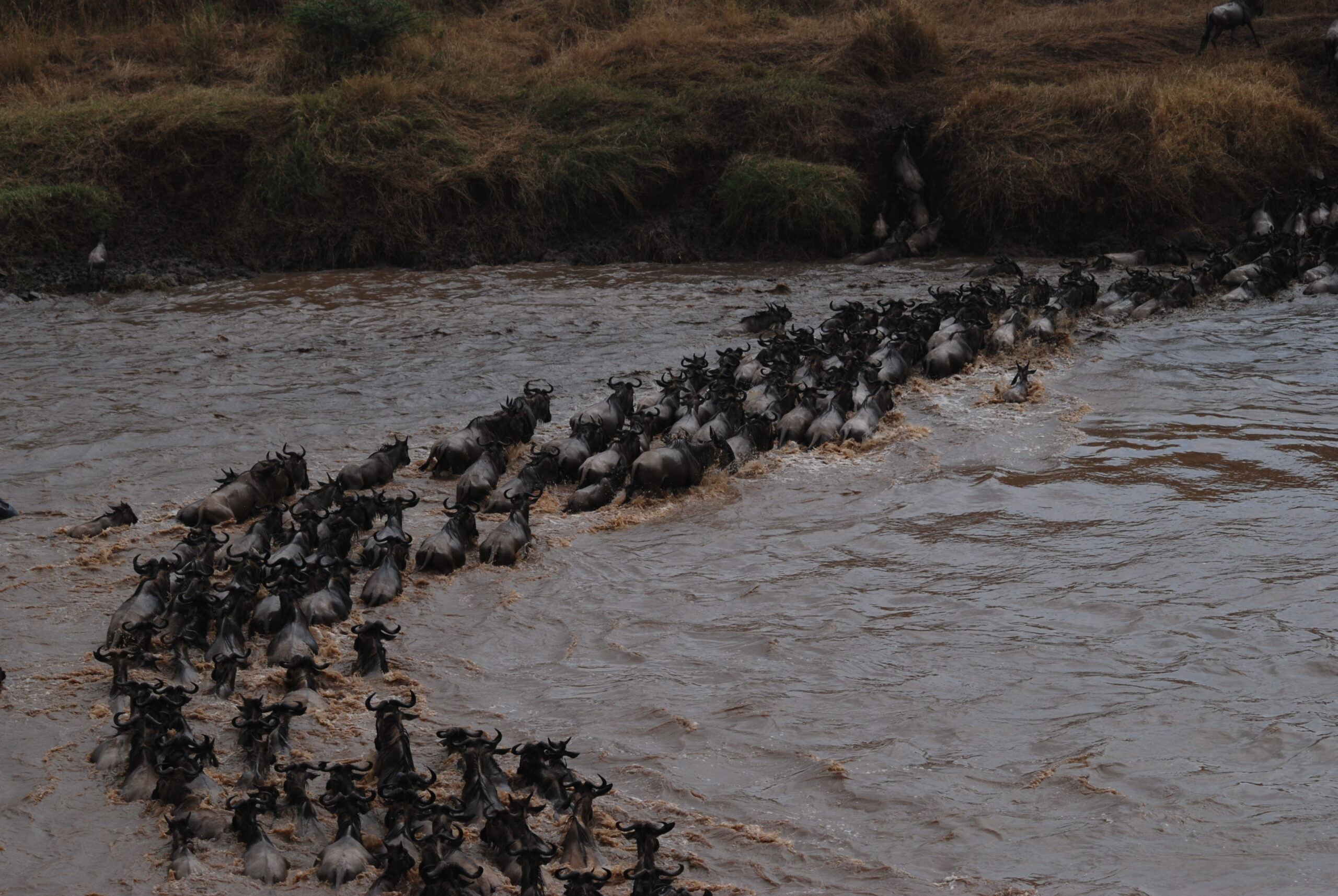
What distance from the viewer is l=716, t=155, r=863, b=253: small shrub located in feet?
51.0

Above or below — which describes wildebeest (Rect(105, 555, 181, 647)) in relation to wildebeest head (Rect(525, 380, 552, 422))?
below

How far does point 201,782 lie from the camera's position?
15.1 feet

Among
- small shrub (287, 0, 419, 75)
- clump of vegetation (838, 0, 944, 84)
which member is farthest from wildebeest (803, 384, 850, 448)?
small shrub (287, 0, 419, 75)

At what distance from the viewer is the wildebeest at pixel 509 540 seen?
6914 mm

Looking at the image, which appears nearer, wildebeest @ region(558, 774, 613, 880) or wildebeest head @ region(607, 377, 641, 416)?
wildebeest @ region(558, 774, 613, 880)

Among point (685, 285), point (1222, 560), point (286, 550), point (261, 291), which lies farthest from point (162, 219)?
point (1222, 560)

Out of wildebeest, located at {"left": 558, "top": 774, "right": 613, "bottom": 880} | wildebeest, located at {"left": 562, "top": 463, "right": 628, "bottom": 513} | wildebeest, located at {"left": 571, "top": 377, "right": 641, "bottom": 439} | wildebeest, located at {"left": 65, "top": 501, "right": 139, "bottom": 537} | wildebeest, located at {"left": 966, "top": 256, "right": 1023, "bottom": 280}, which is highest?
wildebeest, located at {"left": 966, "top": 256, "right": 1023, "bottom": 280}

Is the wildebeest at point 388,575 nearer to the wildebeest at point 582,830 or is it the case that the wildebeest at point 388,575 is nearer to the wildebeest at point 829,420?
the wildebeest at point 582,830

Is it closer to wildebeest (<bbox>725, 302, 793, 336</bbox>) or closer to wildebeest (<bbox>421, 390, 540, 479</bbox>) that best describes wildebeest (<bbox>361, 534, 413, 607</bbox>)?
wildebeest (<bbox>421, 390, 540, 479</bbox>)

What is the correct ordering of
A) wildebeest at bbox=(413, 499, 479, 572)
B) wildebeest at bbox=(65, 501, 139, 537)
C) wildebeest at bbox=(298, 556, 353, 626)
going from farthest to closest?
wildebeest at bbox=(65, 501, 139, 537), wildebeest at bbox=(413, 499, 479, 572), wildebeest at bbox=(298, 556, 353, 626)

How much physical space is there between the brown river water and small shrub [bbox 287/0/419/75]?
7.78 metres

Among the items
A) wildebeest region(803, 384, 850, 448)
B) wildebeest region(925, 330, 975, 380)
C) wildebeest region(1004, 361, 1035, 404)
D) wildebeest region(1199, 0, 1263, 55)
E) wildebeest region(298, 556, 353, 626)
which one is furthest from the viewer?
wildebeest region(1199, 0, 1263, 55)

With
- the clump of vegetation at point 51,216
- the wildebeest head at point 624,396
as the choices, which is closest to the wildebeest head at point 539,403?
the wildebeest head at point 624,396

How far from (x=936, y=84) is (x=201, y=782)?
15697 millimetres
